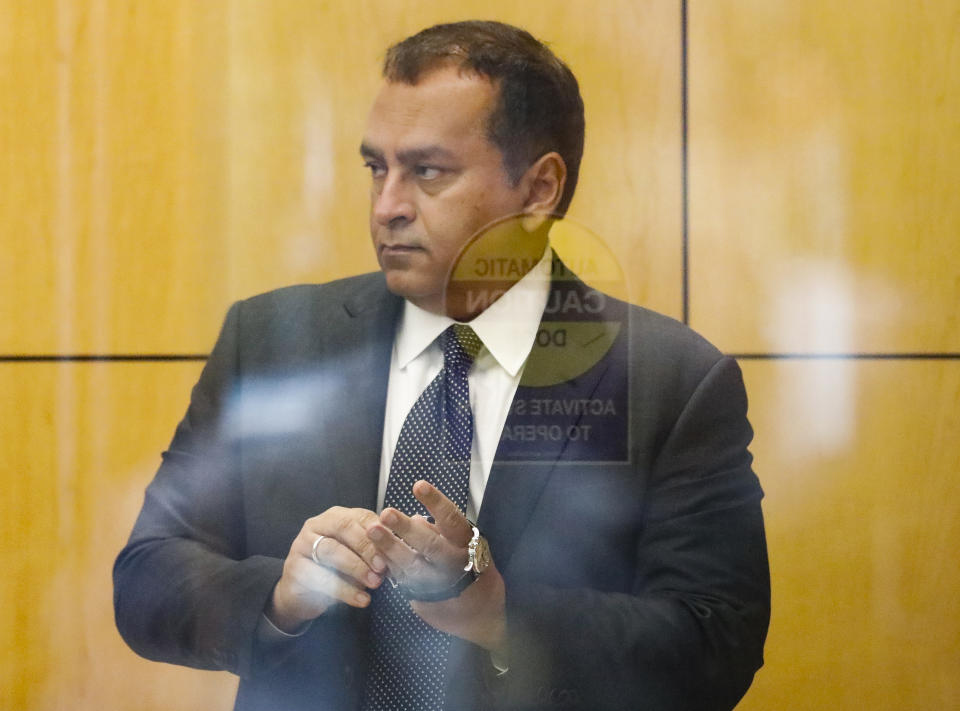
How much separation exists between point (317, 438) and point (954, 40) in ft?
2.95

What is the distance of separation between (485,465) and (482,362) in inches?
4.7

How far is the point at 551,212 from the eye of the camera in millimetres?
1089

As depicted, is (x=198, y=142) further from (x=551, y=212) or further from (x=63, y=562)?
(x=63, y=562)

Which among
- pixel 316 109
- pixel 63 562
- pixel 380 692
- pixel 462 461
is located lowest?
pixel 380 692

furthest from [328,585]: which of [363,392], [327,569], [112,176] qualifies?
[112,176]

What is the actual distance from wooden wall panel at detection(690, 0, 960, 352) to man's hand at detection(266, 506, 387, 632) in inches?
18.8

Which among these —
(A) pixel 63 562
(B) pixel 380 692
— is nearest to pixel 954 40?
(B) pixel 380 692

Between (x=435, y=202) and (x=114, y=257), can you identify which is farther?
(x=114, y=257)

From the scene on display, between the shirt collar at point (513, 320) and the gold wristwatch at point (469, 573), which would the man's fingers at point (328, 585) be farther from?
the shirt collar at point (513, 320)

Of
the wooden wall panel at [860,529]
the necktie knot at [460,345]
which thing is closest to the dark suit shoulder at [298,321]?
the necktie knot at [460,345]

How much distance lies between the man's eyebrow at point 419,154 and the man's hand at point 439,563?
0.39m

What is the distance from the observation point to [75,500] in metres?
1.16

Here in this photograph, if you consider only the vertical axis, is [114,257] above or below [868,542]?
above

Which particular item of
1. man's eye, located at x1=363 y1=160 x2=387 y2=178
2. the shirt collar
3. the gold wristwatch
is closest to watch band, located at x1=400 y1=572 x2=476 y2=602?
the gold wristwatch
